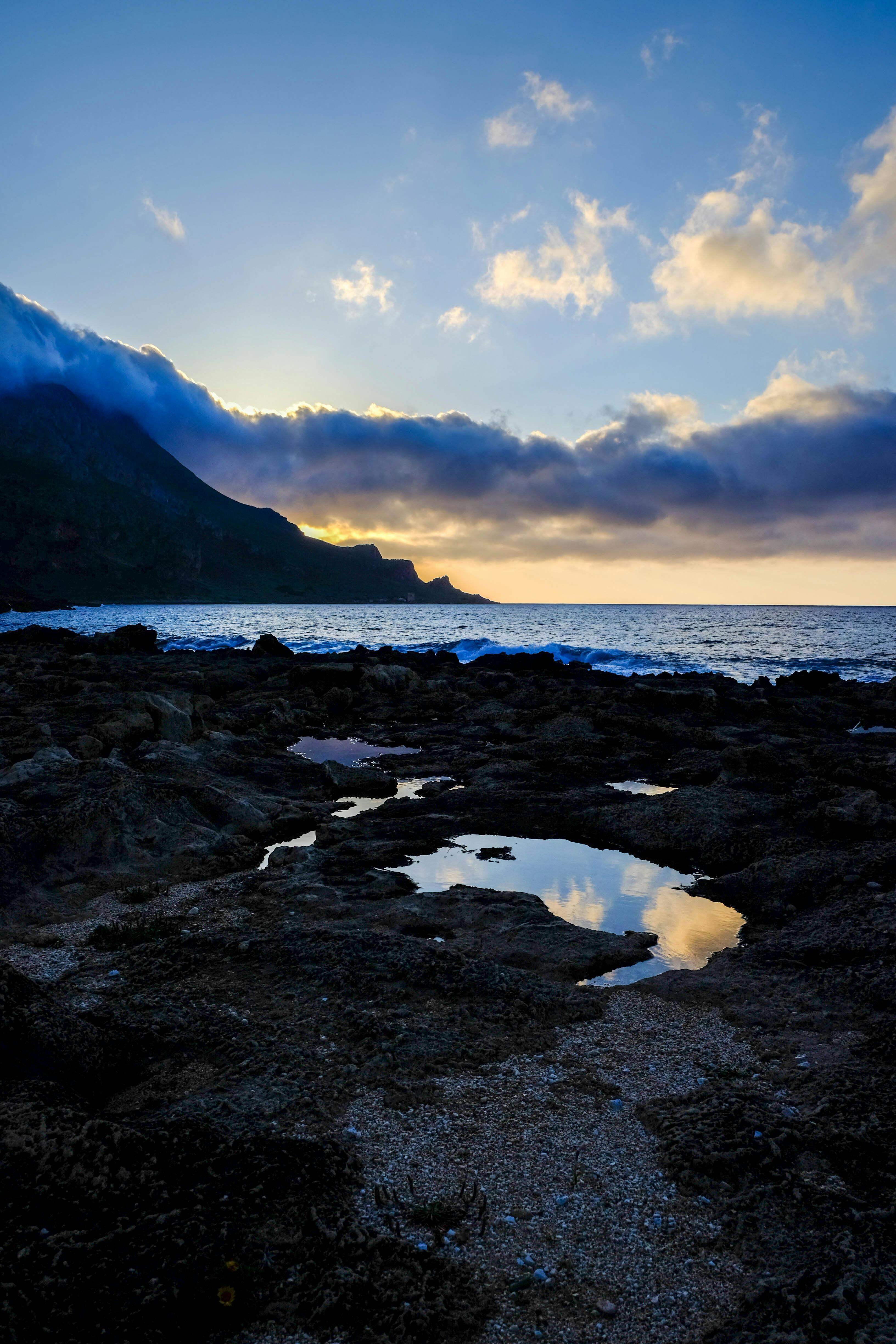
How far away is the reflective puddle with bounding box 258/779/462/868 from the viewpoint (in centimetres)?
1333

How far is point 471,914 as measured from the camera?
10.5 meters

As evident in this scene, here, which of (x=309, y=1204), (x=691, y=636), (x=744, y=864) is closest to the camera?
(x=309, y=1204)

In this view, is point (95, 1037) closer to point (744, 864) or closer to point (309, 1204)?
point (309, 1204)

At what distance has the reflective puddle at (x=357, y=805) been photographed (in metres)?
13.3

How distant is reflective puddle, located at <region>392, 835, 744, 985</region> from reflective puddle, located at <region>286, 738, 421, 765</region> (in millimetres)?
8294

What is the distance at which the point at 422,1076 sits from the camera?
6688 millimetres

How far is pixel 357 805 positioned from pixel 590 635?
94042mm

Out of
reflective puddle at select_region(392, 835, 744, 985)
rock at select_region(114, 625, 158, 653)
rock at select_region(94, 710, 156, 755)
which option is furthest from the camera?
rock at select_region(114, 625, 158, 653)

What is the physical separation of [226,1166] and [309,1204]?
0.72 m

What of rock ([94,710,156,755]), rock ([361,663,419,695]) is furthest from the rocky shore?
rock ([361,663,419,695])

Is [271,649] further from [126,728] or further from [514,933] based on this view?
[514,933]

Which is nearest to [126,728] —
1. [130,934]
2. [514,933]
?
[130,934]

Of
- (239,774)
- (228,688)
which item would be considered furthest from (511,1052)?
(228,688)

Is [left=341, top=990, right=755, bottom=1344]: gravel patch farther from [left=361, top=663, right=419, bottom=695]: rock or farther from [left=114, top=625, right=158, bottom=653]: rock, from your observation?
[left=114, top=625, right=158, bottom=653]: rock
